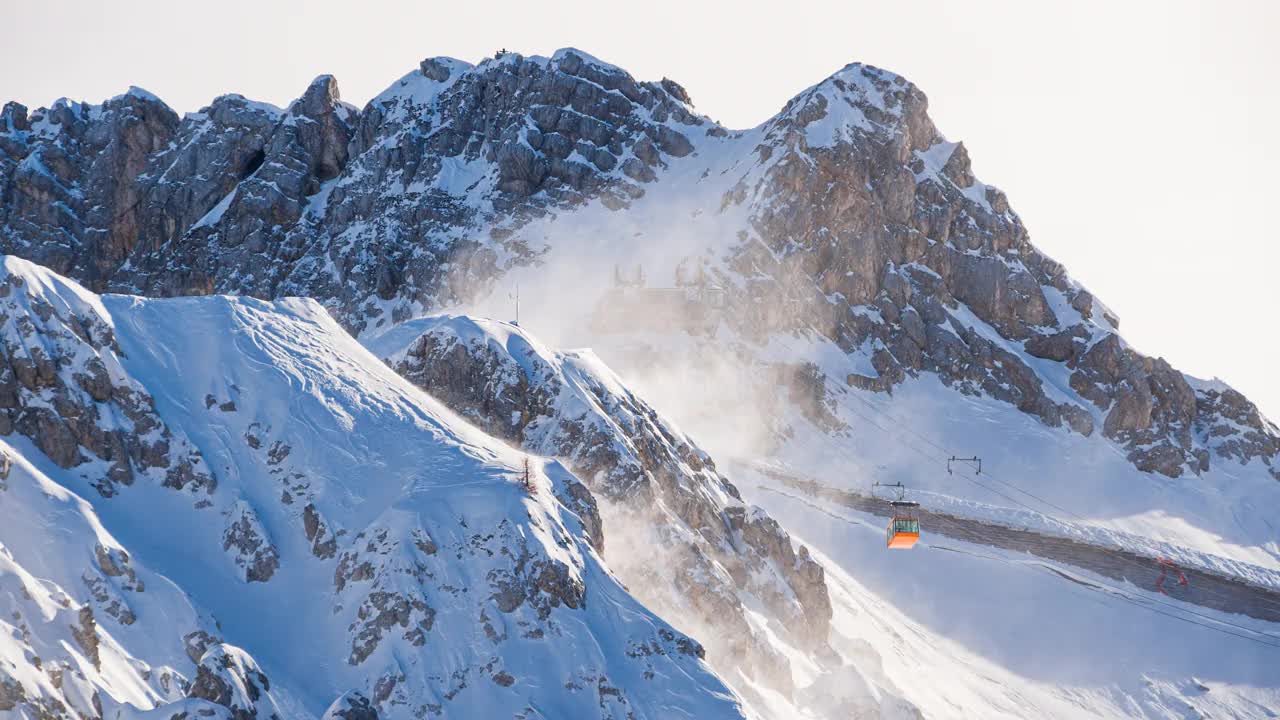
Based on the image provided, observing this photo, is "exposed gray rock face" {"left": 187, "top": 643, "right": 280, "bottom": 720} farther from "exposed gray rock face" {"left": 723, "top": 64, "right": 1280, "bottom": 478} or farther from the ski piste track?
"exposed gray rock face" {"left": 723, "top": 64, "right": 1280, "bottom": 478}

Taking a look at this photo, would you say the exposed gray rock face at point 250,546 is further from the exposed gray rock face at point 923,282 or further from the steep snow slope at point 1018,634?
the exposed gray rock face at point 923,282

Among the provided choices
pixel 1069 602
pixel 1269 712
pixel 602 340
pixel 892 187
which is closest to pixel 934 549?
pixel 1069 602

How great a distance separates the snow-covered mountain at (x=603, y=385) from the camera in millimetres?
62781

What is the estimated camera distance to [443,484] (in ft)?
215

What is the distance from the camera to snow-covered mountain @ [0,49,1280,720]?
62.8 metres

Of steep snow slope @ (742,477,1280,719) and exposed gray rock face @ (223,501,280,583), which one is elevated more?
steep snow slope @ (742,477,1280,719)

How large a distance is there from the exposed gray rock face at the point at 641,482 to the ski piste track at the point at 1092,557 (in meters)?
28.7

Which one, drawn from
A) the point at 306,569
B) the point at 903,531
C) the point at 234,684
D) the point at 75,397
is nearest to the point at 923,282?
the point at 903,531

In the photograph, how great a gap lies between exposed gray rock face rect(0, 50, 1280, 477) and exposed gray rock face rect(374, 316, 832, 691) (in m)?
54.2

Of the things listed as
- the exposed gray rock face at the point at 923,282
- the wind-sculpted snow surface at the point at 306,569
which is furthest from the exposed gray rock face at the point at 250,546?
the exposed gray rock face at the point at 923,282

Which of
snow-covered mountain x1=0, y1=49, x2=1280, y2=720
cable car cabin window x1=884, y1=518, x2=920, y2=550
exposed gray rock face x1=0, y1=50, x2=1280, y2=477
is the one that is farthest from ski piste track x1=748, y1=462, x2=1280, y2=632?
cable car cabin window x1=884, y1=518, x2=920, y2=550

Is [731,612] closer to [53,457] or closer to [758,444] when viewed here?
[53,457]

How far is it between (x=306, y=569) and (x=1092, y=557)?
77819mm

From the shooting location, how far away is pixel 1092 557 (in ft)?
382
